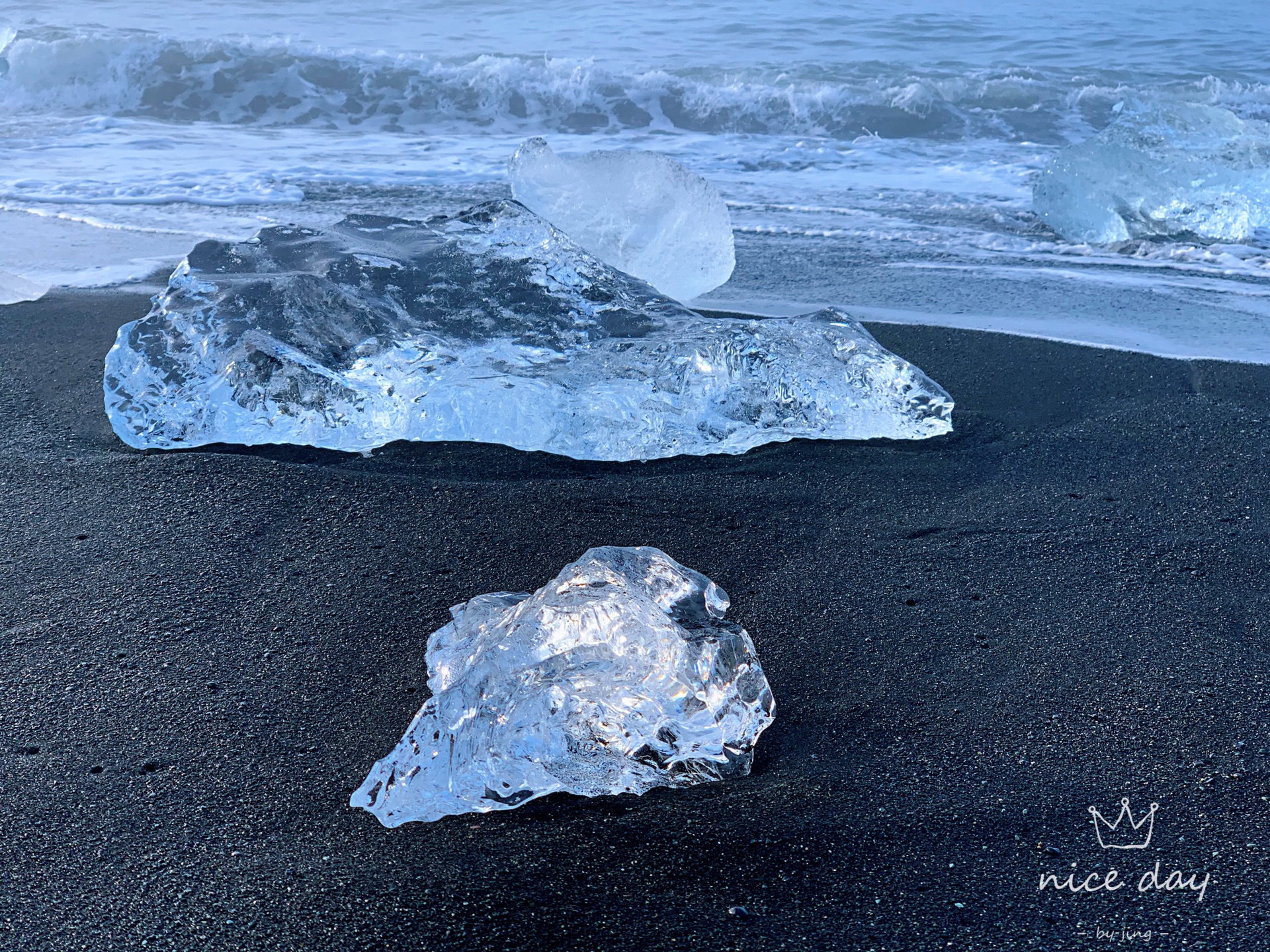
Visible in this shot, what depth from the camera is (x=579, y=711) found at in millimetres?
1860

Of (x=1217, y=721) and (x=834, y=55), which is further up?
(x=834, y=55)

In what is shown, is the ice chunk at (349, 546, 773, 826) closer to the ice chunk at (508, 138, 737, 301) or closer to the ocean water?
the ice chunk at (508, 138, 737, 301)

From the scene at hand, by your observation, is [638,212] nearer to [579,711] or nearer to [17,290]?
[17,290]

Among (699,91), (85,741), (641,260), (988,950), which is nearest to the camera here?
(988,950)

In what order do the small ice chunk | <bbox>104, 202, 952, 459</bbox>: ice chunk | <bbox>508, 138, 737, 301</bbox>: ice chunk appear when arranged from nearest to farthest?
<bbox>104, 202, 952, 459</bbox>: ice chunk, the small ice chunk, <bbox>508, 138, 737, 301</bbox>: ice chunk

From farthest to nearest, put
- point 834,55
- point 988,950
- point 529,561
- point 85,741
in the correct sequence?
point 834,55 < point 529,561 < point 85,741 < point 988,950

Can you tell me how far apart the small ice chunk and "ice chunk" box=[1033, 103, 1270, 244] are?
4.93 meters

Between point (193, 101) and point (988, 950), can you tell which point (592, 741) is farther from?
point (193, 101)

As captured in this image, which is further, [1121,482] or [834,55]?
[834,55]

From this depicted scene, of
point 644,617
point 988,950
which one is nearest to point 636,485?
point 644,617

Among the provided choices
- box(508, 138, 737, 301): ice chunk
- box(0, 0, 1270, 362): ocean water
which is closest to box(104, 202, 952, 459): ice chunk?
box(508, 138, 737, 301): ice chunk

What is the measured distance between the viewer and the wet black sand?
1.65 meters

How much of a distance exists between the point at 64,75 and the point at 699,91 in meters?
6.83

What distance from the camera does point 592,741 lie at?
1854mm
